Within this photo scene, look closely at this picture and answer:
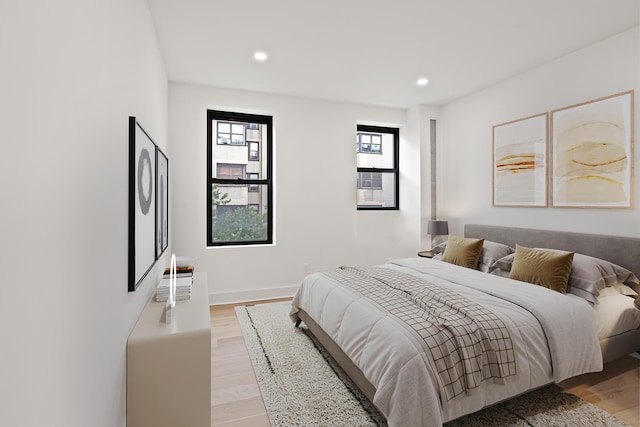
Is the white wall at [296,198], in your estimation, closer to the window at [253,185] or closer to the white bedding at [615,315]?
the window at [253,185]

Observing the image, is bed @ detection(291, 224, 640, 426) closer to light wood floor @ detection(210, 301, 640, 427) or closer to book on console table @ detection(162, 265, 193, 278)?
light wood floor @ detection(210, 301, 640, 427)

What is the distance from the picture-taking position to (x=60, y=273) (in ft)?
2.75

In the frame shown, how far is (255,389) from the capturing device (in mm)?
2174

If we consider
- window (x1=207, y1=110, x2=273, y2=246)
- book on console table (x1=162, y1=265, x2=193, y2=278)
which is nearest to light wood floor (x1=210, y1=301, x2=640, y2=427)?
book on console table (x1=162, y1=265, x2=193, y2=278)

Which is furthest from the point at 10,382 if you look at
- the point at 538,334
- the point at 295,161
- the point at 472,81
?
the point at 472,81

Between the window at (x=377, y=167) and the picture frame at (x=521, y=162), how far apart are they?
→ 152 centimetres

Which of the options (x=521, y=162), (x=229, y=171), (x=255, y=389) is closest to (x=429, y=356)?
(x=255, y=389)

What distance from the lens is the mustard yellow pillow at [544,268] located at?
97.6 inches

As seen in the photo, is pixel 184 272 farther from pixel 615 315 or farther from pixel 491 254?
pixel 615 315

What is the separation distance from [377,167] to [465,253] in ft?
6.85

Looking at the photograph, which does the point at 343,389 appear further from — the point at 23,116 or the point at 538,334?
the point at 23,116

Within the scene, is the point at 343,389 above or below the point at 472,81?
below

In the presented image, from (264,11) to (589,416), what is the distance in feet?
11.1

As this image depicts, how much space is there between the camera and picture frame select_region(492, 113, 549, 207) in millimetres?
3324
